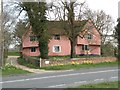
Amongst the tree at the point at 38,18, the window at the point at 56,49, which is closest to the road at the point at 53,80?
the tree at the point at 38,18

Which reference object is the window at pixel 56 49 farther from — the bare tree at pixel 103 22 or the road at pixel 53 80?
the road at pixel 53 80

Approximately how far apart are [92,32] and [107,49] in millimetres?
7610

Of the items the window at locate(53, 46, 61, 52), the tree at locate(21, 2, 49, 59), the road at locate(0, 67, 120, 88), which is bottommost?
the road at locate(0, 67, 120, 88)

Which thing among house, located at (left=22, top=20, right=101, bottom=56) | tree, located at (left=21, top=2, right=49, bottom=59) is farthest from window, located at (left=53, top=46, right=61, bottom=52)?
tree, located at (left=21, top=2, right=49, bottom=59)

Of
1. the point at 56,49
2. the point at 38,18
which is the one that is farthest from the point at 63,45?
the point at 38,18

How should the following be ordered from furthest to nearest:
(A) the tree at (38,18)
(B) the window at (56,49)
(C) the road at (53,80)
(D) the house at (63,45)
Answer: (B) the window at (56,49)
(D) the house at (63,45)
(A) the tree at (38,18)
(C) the road at (53,80)

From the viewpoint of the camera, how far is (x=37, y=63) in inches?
1603

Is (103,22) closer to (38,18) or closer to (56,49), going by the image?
(56,49)

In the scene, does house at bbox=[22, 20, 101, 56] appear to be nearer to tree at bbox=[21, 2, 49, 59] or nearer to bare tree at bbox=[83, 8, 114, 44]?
bare tree at bbox=[83, 8, 114, 44]

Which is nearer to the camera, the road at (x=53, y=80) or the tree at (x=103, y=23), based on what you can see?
the road at (x=53, y=80)

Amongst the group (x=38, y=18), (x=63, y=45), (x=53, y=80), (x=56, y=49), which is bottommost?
(x=53, y=80)

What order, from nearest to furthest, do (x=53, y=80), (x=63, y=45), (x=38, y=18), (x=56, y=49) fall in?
(x=53, y=80) → (x=38, y=18) → (x=56, y=49) → (x=63, y=45)

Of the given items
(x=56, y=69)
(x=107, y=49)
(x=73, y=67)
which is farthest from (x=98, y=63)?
(x=107, y=49)

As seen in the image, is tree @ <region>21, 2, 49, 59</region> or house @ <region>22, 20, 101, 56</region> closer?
tree @ <region>21, 2, 49, 59</region>
